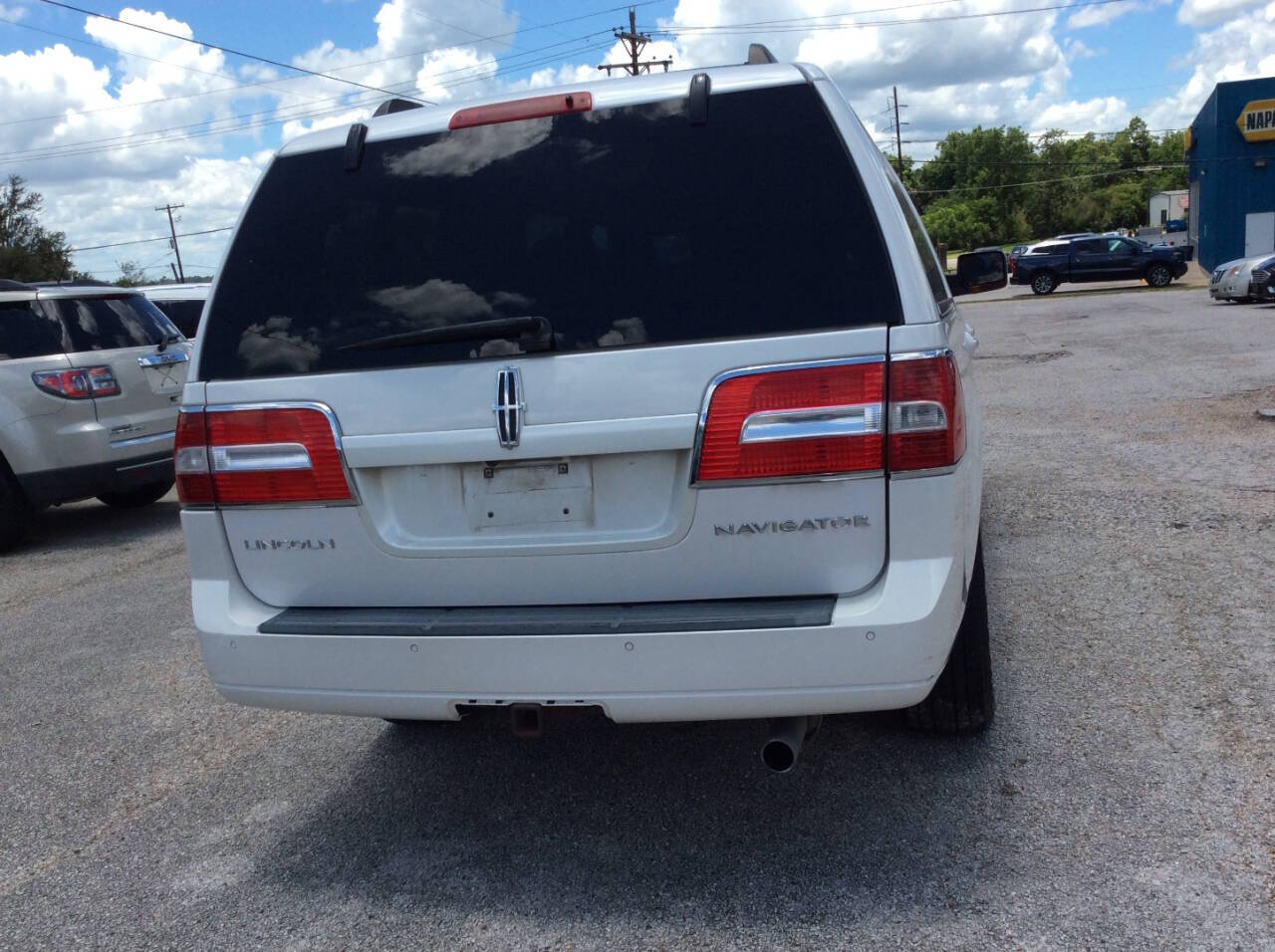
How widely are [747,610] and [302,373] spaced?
4.21 feet

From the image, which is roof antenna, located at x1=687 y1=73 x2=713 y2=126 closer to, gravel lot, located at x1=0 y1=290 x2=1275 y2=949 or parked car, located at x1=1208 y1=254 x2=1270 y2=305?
gravel lot, located at x1=0 y1=290 x2=1275 y2=949

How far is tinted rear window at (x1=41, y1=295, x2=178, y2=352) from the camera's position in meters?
8.23

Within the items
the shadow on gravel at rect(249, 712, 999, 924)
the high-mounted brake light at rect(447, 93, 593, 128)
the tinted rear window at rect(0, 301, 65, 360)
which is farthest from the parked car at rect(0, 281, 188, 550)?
the high-mounted brake light at rect(447, 93, 593, 128)

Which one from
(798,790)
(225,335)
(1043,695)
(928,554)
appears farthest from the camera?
(1043,695)

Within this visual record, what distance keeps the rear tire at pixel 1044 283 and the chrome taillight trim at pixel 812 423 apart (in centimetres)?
3615

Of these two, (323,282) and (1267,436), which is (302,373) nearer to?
(323,282)

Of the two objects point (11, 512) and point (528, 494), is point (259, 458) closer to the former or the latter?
point (528, 494)

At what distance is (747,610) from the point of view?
2.71m

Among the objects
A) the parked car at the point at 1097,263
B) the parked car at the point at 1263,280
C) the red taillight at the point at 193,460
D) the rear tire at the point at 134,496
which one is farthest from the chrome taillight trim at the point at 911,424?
the parked car at the point at 1097,263

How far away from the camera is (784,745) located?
284cm

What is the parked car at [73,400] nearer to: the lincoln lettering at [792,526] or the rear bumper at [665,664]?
the rear bumper at [665,664]

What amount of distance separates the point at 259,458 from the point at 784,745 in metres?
1.54

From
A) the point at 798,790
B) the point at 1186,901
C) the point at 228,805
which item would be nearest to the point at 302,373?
the point at 228,805

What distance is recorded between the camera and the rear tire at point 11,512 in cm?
815
